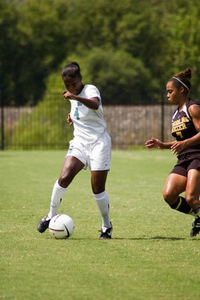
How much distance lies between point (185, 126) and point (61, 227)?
1888 mm

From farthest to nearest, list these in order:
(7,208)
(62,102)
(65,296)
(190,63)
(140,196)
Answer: (190,63), (62,102), (140,196), (7,208), (65,296)

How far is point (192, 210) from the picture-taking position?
1044 centimetres

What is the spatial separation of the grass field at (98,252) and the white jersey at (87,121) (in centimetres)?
125

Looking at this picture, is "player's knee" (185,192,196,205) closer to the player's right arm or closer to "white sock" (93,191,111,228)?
the player's right arm

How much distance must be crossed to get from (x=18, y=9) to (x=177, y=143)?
71044 millimetres

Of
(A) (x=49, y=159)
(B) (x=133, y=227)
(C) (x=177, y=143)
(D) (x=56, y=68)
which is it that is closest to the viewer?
(C) (x=177, y=143)

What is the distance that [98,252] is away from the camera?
30.5ft

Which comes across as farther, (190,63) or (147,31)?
(147,31)

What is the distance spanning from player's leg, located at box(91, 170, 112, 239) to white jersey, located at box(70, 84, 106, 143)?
418 mm

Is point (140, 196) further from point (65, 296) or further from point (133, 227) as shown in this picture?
point (65, 296)

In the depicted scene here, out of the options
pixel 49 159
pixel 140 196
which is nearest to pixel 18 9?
pixel 49 159

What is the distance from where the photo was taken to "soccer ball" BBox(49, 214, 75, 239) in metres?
10.2

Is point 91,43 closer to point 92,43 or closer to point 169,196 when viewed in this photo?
point 92,43

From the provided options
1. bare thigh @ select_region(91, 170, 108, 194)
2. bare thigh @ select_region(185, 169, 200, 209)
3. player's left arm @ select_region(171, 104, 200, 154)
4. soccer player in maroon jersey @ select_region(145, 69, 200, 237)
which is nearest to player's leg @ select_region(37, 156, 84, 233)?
bare thigh @ select_region(91, 170, 108, 194)
